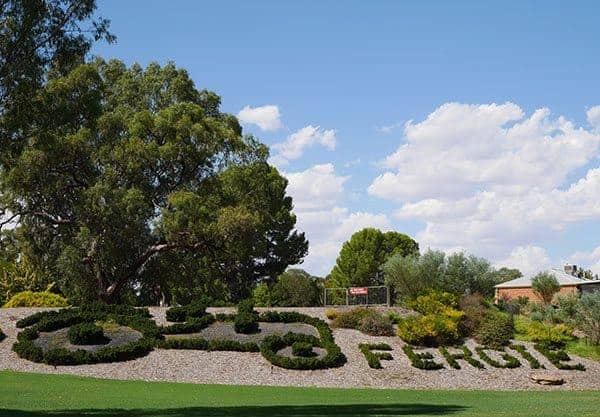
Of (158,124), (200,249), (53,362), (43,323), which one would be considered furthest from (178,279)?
(53,362)

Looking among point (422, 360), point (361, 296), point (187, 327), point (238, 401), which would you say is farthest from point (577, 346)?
point (238, 401)

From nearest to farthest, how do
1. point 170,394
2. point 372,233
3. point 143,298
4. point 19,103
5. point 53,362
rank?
point 19,103, point 170,394, point 53,362, point 143,298, point 372,233

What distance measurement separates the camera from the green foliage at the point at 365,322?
3012 centimetres

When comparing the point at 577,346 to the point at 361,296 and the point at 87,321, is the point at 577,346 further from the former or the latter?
the point at 87,321

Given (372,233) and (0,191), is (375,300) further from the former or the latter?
(372,233)

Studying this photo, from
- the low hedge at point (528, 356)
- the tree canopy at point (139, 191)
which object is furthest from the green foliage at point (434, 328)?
the tree canopy at point (139, 191)

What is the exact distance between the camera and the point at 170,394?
19.0 m

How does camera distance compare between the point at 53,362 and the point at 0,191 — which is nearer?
the point at 53,362

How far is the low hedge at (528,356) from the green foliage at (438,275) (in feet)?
24.4

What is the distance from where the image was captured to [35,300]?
34.1 metres

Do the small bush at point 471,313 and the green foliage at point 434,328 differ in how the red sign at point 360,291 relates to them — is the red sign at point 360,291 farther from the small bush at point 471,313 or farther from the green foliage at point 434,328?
the green foliage at point 434,328

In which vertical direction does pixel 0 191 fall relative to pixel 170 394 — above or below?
above

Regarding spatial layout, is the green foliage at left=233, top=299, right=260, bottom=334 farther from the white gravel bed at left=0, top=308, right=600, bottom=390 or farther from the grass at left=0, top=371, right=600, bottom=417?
the grass at left=0, top=371, right=600, bottom=417

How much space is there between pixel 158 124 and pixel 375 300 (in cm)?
1485
